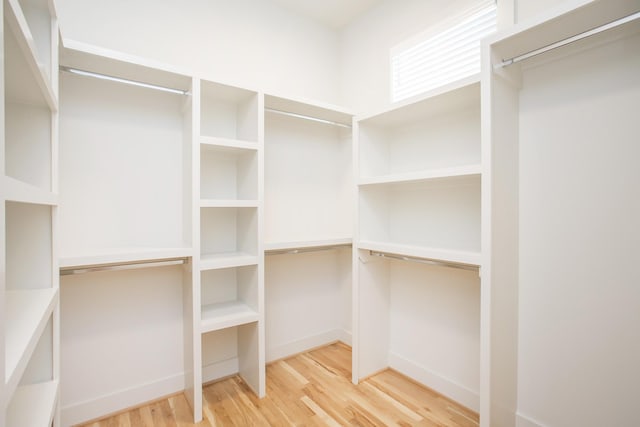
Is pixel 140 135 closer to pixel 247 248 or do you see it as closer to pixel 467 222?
pixel 247 248

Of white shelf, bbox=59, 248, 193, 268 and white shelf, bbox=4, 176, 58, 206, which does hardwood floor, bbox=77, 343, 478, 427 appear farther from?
white shelf, bbox=4, 176, 58, 206

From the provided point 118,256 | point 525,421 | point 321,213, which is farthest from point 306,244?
point 525,421

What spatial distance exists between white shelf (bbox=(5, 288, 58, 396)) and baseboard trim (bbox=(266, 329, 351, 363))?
66.4 inches

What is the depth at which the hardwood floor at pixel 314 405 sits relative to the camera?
1840 mm

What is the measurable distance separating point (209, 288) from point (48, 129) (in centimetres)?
133

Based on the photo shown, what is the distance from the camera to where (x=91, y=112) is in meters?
1.84

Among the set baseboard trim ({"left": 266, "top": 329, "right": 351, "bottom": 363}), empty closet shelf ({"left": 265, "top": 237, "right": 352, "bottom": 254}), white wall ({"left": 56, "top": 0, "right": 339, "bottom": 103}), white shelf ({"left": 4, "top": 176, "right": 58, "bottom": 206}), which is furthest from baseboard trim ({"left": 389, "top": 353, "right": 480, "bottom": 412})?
white shelf ({"left": 4, "top": 176, "right": 58, "bottom": 206})

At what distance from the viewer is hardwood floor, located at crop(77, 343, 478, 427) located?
1.84 meters

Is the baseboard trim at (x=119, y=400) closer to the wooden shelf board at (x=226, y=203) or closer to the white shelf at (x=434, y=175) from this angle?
the wooden shelf board at (x=226, y=203)

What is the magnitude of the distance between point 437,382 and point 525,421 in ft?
1.80

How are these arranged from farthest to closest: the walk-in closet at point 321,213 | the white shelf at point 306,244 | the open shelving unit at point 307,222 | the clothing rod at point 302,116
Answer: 1. the open shelving unit at point 307,222
2. the clothing rod at point 302,116
3. the white shelf at point 306,244
4. the walk-in closet at point 321,213

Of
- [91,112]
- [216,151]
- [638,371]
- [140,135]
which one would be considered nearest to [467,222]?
[638,371]

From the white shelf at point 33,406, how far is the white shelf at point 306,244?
1224 millimetres

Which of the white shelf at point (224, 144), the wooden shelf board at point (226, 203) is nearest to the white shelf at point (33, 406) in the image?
the wooden shelf board at point (226, 203)
